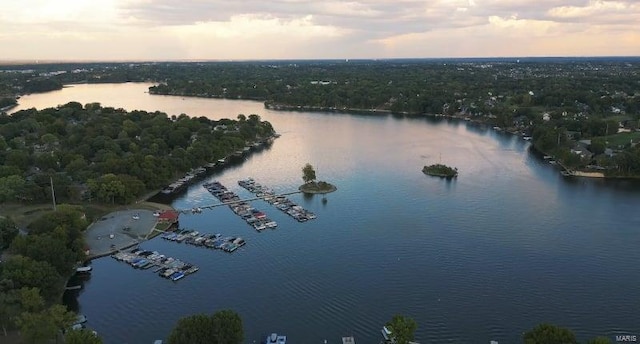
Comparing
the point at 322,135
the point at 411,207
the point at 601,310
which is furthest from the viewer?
the point at 322,135

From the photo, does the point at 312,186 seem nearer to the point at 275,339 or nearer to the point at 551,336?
the point at 275,339

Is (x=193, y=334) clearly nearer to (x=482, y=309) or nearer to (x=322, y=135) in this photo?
(x=482, y=309)

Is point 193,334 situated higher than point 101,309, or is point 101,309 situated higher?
point 193,334

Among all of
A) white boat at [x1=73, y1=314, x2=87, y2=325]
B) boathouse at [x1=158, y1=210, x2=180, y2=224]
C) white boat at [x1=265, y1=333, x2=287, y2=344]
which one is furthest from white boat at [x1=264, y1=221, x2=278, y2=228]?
white boat at [x1=73, y1=314, x2=87, y2=325]

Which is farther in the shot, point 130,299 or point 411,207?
point 411,207

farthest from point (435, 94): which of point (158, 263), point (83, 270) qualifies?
point (83, 270)

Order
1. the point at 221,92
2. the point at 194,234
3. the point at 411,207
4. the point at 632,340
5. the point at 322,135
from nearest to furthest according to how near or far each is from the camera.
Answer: the point at 632,340
the point at 194,234
the point at 411,207
the point at 322,135
the point at 221,92

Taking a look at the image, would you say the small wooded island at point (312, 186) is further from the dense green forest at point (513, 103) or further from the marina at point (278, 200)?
the dense green forest at point (513, 103)

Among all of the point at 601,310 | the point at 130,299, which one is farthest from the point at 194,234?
the point at 601,310
